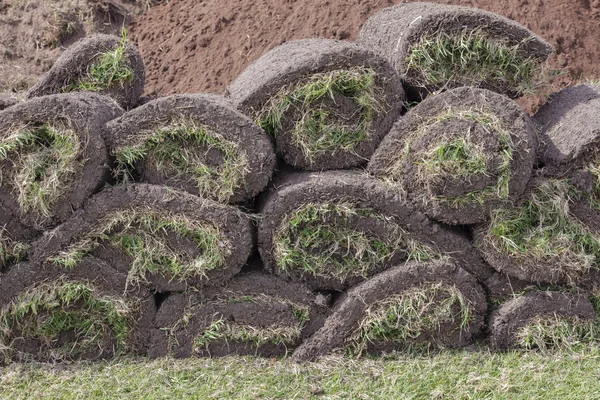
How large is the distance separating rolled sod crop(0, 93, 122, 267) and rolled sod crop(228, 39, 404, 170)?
750 mm

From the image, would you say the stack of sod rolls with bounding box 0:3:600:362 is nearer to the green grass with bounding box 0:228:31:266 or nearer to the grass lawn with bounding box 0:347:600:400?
the green grass with bounding box 0:228:31:266

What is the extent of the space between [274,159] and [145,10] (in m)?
2.77

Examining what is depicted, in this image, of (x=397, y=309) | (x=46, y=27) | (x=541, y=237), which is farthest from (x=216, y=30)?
(x=541, y=237)

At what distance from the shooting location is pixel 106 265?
13.0ft

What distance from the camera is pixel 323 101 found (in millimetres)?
3975

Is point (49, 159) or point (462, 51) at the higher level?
point (462, 51)

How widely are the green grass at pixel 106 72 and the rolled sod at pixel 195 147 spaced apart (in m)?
0.44

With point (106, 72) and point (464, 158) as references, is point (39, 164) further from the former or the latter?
point (464, 158)

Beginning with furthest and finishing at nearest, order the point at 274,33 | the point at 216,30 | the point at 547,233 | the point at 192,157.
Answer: the point at 216,30
the point at 274,33
the point at 547,233
the point at 192,157

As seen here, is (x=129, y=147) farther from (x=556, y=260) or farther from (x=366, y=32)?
(x=556, y=260)

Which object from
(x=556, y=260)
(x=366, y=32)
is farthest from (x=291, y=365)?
(x=366, y=32)

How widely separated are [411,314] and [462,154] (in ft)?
2.85

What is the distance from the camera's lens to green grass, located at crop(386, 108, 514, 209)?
3.85m

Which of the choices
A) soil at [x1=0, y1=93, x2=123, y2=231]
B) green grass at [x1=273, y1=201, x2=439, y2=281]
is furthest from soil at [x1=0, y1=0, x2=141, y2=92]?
green grass at [x1=273, y1=201, x2=439, y2=281]
